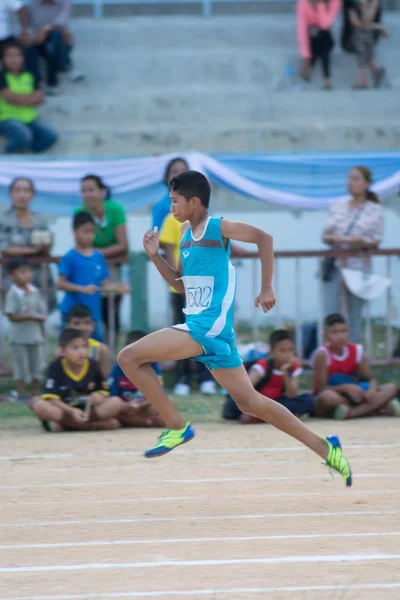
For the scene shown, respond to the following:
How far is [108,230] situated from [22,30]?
6097mm

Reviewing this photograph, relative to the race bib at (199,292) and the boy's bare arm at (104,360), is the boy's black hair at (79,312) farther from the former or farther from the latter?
the race bib at (199,292)

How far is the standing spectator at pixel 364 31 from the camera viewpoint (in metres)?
16.5

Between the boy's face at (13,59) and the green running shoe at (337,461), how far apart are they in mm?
9649

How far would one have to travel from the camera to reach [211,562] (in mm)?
4938

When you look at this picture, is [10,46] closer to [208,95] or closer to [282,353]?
[208,95]

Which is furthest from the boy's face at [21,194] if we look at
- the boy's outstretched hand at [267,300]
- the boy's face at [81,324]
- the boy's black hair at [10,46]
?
the boy's outstretched hand at [267,300]

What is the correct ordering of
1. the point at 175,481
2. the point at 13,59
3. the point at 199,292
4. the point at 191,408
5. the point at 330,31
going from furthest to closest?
the point at 330,31 < the point at 13,59 < the point at 191,408 < the point at 175,481 < the point at 199,292

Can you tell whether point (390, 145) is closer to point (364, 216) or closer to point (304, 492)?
point (364, 216)

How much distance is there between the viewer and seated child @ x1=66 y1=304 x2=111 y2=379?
9.89 meters

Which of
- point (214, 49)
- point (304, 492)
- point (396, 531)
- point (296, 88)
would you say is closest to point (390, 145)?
point (296, 88)

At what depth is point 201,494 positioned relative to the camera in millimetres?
6582

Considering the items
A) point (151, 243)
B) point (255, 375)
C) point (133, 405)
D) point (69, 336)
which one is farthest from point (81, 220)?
point (151, 243)

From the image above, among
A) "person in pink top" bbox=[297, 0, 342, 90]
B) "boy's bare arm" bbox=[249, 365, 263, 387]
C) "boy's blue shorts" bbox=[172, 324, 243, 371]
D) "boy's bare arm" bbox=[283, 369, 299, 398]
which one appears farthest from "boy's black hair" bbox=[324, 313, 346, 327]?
"person in pink top" bbox=[297, 0, 342, 90]

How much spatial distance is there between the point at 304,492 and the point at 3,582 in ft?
7.88
